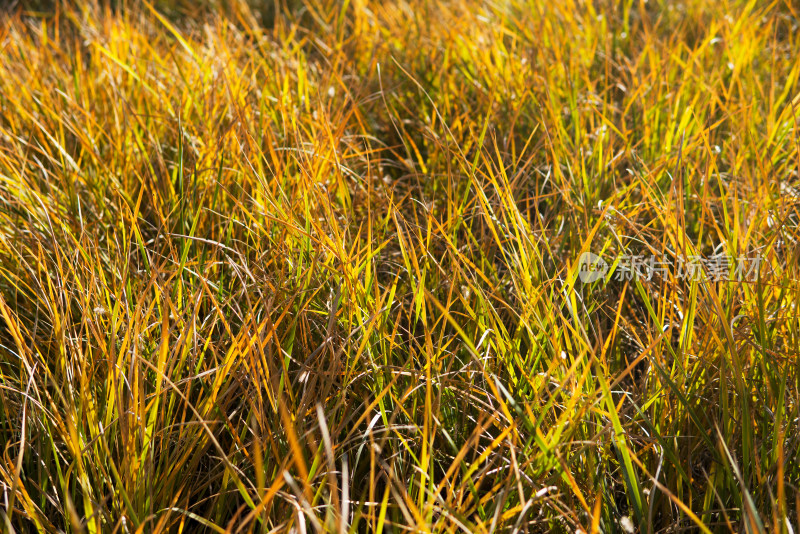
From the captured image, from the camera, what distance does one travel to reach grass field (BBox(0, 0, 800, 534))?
72cm

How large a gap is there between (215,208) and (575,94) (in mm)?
818

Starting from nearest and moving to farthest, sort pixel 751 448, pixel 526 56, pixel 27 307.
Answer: pixel 751 448, pixel 27 307, pixel 526 56

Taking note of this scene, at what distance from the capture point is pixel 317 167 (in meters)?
1.13

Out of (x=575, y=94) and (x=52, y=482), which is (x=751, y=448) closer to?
(x=52, y=482)

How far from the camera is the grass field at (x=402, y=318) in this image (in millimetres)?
720

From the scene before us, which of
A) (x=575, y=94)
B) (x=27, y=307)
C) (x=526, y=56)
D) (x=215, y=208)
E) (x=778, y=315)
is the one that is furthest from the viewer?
(x=526, y=56)

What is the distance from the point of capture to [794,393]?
2.60ft

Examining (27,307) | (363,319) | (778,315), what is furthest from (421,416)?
(27,307)

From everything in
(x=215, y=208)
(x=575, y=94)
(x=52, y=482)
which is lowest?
(x=52, y=482)

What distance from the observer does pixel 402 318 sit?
39.0 inches

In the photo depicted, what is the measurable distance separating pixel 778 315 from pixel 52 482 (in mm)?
914

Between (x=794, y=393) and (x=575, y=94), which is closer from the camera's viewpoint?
(x=794, y=393)

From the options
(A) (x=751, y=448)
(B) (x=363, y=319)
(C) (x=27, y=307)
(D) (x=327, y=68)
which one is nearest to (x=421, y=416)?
(B) (x=363, y=319)

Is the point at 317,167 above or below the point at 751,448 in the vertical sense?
above
